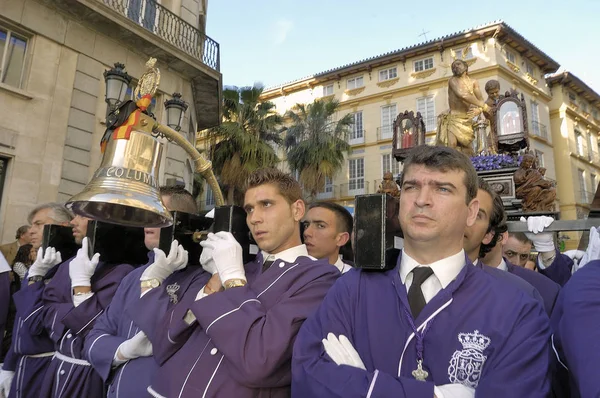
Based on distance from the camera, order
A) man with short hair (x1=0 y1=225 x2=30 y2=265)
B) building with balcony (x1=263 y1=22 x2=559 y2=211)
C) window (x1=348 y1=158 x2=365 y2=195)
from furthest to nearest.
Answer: window (x1=348 y1=158 x2=365 y2=195) → building with balcony (x1=263 y1=22 x2=559 y2=211) → man with short hair (x1=0 y1=225 x2=30 y2=265)

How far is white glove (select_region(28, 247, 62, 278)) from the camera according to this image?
156 inches

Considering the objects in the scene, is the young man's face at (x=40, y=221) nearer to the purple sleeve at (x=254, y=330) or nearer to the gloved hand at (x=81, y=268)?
the gloved hand at (x=81, y=268)

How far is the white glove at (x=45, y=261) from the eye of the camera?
395 cm

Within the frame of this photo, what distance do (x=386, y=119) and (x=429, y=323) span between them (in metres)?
28.0

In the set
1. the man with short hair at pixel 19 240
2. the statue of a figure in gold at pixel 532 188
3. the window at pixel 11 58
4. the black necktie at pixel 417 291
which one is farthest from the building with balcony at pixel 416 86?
the black necktie at pixel 417 291

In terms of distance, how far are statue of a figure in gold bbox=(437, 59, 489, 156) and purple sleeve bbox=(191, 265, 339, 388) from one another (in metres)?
6.35

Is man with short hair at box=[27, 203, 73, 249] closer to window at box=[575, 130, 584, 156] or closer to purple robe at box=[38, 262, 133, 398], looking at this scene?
purple robe at box=[38, 262, 133, 398]

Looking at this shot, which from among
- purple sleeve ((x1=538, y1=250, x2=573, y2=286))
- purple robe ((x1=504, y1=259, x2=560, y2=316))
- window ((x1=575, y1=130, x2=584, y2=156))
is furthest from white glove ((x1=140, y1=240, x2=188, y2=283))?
window ((x1=575, y1=130, x2=584, y2=156))

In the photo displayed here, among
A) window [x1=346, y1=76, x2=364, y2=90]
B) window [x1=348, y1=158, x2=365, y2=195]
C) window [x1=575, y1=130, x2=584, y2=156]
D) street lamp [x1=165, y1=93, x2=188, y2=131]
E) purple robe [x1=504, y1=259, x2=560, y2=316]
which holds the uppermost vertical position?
window [x1=346, y1=76, x2=364, y2=90]

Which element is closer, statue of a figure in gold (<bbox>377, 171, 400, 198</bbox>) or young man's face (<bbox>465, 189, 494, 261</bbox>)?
young man's face (<bbox>465, 189, 494, 261</bbox>)

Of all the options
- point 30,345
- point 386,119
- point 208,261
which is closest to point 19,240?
point 30,345

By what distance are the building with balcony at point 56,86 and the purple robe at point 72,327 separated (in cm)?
627

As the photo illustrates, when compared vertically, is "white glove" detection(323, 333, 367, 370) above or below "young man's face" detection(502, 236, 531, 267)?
below

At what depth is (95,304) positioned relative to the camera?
331 centimetres
